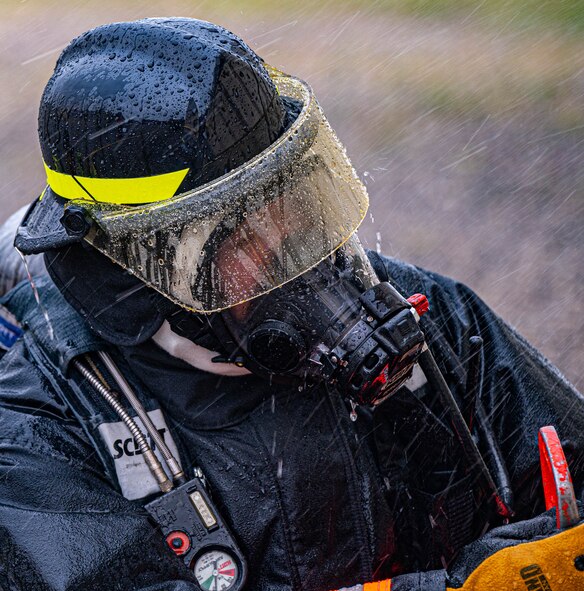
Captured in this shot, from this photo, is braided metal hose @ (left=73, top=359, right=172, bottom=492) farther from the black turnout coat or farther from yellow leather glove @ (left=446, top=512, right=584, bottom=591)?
yellow leather glove @ (left=446, top=512, right=584, bottom=591)

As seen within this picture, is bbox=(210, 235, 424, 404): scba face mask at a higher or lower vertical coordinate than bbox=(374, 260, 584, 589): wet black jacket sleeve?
higher

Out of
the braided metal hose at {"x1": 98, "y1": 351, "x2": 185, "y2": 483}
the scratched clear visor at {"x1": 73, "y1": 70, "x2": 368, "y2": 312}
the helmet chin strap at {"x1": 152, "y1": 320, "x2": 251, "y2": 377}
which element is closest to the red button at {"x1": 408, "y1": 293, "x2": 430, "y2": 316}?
the scratched clear visor at {"x1": 73, "y1": 70, "x2": 368, "y2": 312}

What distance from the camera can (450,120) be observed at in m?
7.80

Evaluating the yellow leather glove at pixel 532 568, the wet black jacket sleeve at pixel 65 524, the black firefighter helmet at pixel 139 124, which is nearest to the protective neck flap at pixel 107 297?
the black firefighter helmet at pixel 139 124

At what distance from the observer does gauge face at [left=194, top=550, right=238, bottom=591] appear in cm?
218

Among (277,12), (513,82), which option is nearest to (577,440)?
(513,82)

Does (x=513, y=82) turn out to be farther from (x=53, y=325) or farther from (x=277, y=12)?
(x=53, y=325)

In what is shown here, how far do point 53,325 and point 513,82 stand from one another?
20.8ft

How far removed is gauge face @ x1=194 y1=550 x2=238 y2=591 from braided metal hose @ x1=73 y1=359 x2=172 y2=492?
0.19 metres

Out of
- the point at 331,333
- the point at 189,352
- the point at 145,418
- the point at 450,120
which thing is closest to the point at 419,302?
the point at 331,333

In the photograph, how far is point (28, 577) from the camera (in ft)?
6.51

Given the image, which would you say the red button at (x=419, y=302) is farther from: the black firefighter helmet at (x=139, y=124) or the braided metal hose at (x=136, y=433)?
the braided metal hose at (x=136, y=433)

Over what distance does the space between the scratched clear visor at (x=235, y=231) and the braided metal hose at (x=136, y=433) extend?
0.34 meters

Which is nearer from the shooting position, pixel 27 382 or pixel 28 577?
pixel 28 577
